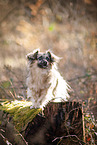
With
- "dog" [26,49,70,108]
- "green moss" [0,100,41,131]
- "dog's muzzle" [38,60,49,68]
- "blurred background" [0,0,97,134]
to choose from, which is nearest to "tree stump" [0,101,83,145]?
"green moss" [0,100,41,131]

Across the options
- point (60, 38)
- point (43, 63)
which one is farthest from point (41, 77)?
point (60, 38)

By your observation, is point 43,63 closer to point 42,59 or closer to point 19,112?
point 42,59

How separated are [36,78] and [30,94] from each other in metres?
0.39

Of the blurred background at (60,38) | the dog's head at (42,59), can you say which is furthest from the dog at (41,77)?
the blurred background at (60,38)

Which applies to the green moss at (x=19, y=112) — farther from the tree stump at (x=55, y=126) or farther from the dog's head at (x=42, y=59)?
the dog's head at (x=42, y=59)

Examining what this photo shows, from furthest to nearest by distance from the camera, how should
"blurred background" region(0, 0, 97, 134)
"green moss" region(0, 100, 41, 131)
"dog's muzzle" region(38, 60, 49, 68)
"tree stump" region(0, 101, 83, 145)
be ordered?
"blurred background" region(0, 0, 97, 134) < "dog's muzzle" region(38, 60, 49, 68) < "green moss" region(0, 100, 41, 131) < "tree stump" region(0, 101, 83, 145)

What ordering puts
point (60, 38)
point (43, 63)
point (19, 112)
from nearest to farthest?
point (19, 112)
point (43, 63)
point (60, 38)

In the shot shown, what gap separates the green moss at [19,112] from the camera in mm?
2437

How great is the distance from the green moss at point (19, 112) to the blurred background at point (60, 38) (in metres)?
2.44

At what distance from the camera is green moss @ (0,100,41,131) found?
8.00 feet

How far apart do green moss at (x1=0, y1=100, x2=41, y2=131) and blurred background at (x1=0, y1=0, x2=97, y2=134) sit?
8.02ft

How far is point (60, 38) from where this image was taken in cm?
1109

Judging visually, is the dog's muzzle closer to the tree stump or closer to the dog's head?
the dog's head

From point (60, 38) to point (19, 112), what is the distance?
29.4 ft
